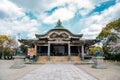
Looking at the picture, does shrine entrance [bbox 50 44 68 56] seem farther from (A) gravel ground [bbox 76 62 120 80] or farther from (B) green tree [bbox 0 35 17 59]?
(A) gravel ground [bbox 76 62 120 80]

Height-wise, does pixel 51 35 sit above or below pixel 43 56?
above

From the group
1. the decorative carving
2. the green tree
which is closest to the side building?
the decorative carving

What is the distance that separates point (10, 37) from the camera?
48.9 m

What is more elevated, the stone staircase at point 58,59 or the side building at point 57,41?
the side building at point 57,41

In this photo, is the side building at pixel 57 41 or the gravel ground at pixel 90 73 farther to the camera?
the side building at pixel 57 41

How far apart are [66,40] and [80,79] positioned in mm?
23598

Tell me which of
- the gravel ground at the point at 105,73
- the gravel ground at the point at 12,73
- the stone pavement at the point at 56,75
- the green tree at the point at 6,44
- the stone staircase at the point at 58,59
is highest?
the green tree at the point at 6,44

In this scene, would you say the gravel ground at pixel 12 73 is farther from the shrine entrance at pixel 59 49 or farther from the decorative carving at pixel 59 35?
the shrine entrance at pixel 59 49

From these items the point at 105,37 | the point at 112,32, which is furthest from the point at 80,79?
the point at 105,37

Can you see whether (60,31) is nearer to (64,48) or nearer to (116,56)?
(64,48)

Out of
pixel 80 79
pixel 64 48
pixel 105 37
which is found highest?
pixel 105 37

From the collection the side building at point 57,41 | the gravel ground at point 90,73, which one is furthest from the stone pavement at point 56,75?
the side building at point 57,41

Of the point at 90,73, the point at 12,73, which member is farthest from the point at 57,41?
the point at 12,73

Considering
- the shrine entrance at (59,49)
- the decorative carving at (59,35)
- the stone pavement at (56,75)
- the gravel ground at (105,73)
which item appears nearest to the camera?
the stone pavement at (56,75)
